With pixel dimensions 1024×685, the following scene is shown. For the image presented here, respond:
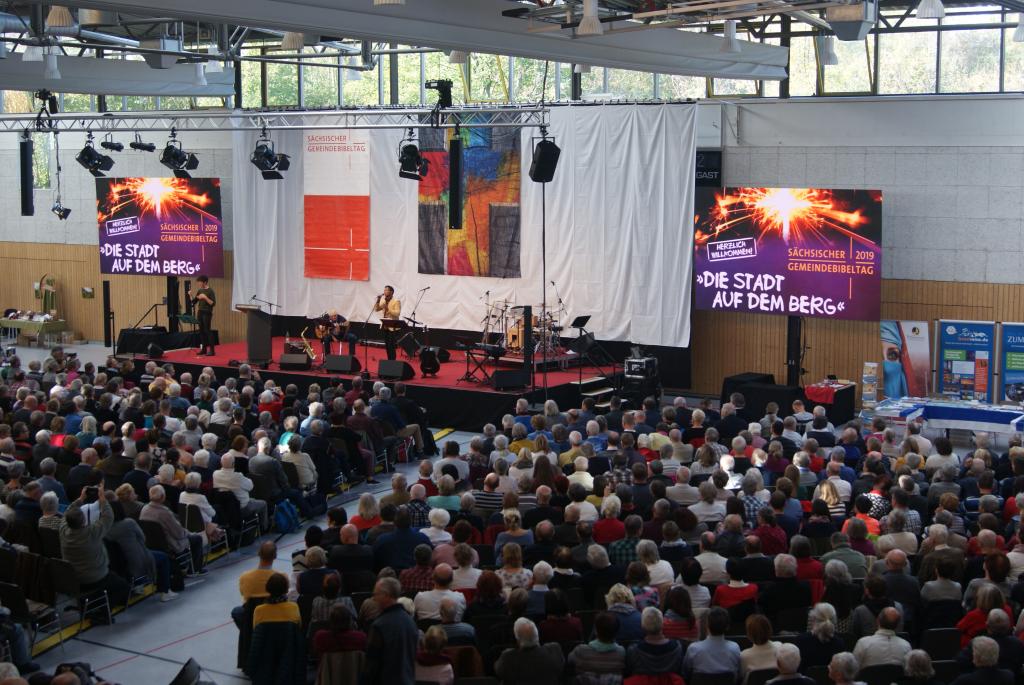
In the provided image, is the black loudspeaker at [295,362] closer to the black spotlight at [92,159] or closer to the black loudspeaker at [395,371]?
the black loudspeaker at [395,371]

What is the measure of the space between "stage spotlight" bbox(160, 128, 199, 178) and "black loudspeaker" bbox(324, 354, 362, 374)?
16.3 ft

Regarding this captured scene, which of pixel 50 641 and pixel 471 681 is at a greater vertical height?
pixel 471 681

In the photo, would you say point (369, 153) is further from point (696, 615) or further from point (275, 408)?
point (696, 615)

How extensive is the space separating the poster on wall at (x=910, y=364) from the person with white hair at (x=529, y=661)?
1102 centimetres

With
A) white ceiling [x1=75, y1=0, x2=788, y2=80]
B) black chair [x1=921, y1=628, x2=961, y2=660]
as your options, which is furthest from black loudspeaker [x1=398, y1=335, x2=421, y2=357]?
black chair [x1=921, y1=628, x2=961, y2=660]

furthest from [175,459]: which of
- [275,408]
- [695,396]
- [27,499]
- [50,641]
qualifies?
[695,396]

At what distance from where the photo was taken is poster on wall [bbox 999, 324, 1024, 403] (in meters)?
15.7

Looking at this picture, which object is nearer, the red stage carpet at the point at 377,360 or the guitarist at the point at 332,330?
the red stage carpet at the point at 377,360

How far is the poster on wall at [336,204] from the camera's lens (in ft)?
68.4

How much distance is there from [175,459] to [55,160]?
16.7 meters

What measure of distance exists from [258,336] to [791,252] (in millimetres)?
8410

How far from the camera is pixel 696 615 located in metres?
7.24

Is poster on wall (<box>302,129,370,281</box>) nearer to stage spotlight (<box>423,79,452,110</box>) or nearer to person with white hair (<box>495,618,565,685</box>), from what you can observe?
stage spotlight (<box>423,79,452,110</box>)

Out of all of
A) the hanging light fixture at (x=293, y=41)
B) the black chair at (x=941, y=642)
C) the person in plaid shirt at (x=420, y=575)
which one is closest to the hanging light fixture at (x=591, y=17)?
the person in plaid shirt at (x=420, y=575)
